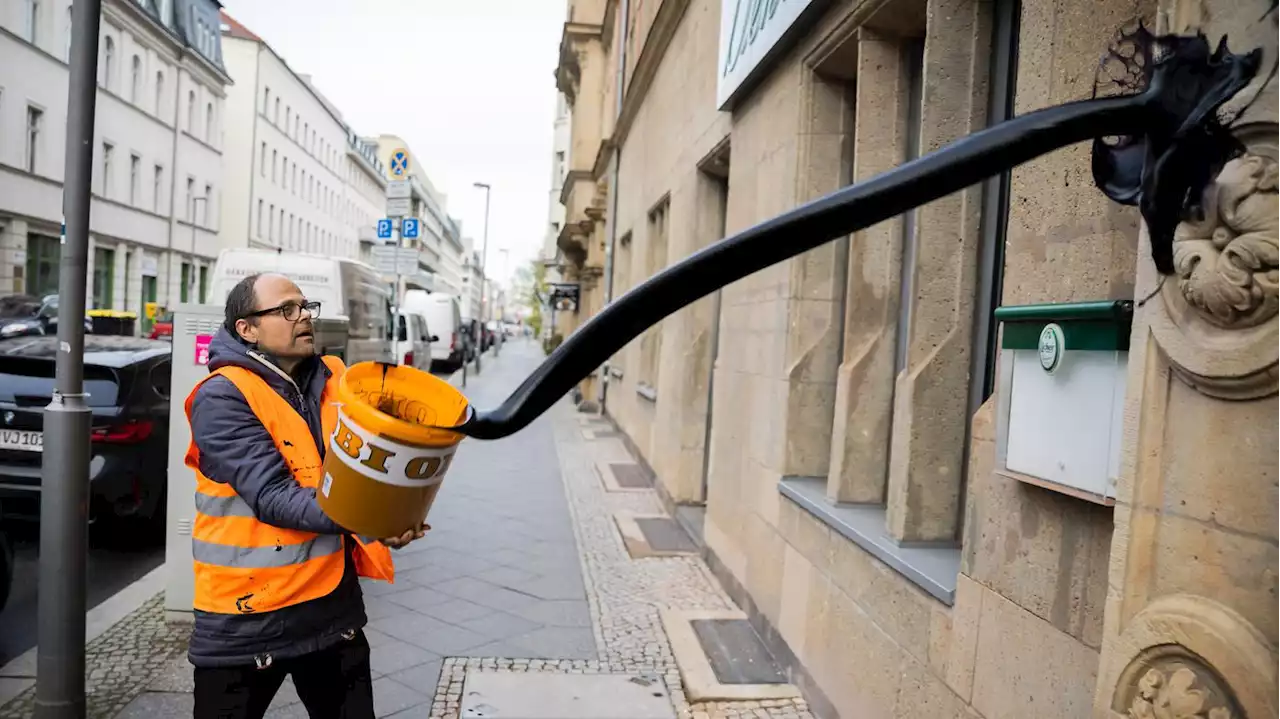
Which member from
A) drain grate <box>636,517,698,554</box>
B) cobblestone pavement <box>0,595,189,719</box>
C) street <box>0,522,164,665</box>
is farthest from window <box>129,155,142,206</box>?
cobblestone pavement <box>0,595,189,719</box>

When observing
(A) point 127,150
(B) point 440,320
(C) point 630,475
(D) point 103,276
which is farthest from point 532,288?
(C) point 630,475

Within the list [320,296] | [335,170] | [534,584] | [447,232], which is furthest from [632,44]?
[447,232]

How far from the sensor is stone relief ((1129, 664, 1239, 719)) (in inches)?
48.5


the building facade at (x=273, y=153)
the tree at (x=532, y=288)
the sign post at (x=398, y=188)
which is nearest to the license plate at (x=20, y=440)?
the sign post at (x=398, y=188)

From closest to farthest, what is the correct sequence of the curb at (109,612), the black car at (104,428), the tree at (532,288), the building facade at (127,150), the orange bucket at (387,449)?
the orange bucket at (387,449), the curb at (109,612), the black car at (104,428), the building facade at (127,150), the tree at (532,288)

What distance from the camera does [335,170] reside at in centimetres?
6850

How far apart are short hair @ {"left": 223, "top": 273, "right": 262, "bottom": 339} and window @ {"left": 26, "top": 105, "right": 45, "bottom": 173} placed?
3172cm

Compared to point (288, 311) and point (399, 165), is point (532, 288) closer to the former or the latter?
point (399, 165)

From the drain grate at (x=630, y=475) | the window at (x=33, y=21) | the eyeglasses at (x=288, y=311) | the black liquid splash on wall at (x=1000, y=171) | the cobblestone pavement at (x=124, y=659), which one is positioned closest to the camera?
the black liquid splash on wall at (x=1000, y=171)

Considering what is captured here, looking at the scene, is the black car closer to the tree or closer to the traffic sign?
the traffic sign

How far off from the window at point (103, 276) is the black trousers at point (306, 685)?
117 feet

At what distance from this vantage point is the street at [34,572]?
4.97 meters

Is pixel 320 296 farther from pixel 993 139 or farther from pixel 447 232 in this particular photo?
pixel 447 232

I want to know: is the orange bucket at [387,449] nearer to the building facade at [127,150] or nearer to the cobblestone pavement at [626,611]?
the cobblestone pavement at [626,611]
